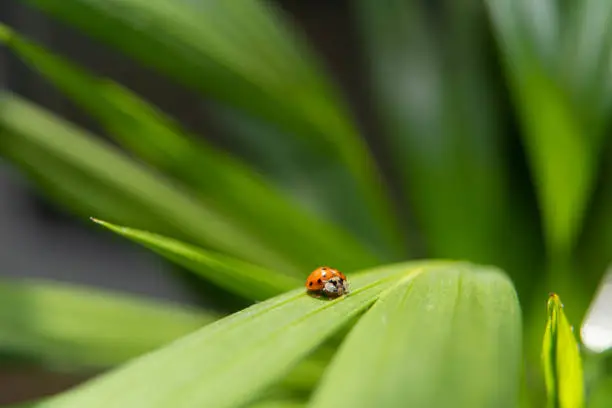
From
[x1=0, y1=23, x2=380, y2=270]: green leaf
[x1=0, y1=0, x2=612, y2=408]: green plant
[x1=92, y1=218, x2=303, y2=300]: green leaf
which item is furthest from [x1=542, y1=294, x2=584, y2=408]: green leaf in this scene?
[x1=0, y1=23, x2=380, y2=270]: green leaf

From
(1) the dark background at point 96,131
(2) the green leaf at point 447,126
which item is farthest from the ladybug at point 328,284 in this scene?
(1) the dark background at point 96,131

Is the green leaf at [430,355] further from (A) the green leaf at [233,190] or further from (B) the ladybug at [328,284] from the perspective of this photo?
(A) the green leaf at [233,190]

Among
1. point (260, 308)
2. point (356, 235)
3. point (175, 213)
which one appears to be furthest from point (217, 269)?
point (356, 235)

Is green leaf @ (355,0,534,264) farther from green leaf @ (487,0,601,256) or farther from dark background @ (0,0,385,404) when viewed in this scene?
dark background @ (0,0,385,404)

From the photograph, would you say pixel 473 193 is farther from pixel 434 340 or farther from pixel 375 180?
pixel 434 340

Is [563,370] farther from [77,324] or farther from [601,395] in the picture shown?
[77,324]
